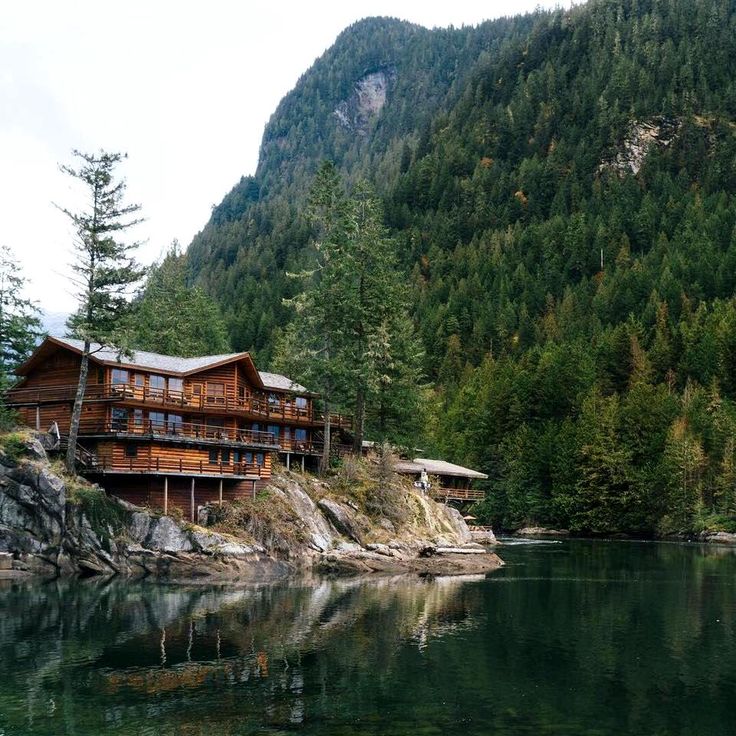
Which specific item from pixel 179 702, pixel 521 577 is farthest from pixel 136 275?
pixel 179 702

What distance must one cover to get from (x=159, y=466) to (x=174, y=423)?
153 inches

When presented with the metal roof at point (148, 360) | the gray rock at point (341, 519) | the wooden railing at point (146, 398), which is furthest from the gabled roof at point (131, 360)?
the gray rock at point (341, 519)

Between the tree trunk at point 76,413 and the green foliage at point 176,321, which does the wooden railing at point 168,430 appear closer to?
the tree trunk at point 76,413

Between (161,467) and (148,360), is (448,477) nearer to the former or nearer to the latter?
(148,360)

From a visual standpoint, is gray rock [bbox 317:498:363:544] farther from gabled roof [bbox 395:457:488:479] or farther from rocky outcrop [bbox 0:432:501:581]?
gabled roof [bbox 395:457:488:479]

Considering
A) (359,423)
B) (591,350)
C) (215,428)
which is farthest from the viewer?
(591,350)

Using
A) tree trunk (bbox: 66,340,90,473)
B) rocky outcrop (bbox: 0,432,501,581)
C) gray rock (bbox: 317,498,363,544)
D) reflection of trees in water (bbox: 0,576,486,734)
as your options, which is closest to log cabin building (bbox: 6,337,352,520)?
tree trunk (bbox: 66,340,90,473)

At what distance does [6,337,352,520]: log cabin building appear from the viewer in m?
56.2

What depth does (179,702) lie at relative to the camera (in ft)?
79.5

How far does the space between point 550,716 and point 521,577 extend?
112ft

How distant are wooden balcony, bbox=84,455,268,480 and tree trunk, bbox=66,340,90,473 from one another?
52.2 inches

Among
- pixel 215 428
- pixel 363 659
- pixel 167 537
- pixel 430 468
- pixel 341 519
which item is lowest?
pixel 363 659

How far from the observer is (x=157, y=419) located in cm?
5975

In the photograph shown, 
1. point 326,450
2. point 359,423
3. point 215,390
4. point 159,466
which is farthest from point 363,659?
point 359,423
